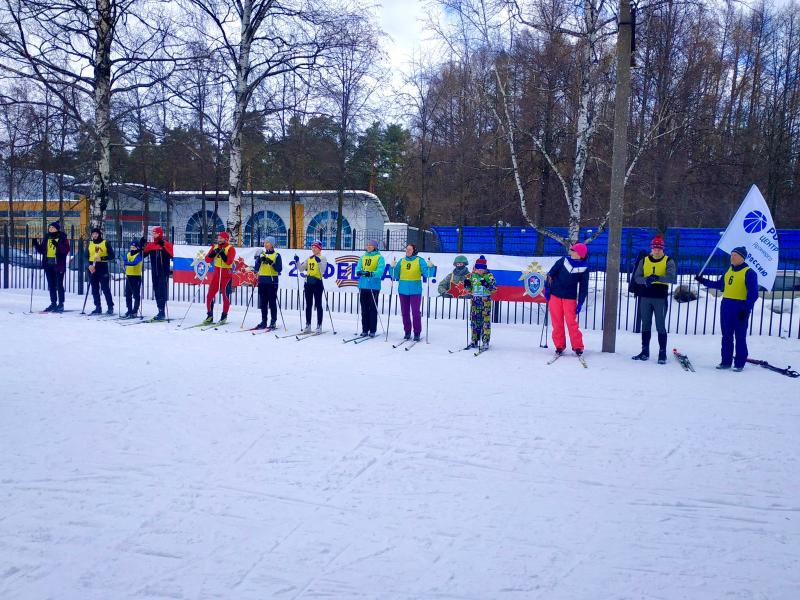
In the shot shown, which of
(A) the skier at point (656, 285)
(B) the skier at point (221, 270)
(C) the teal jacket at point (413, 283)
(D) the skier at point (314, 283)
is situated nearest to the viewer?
(A) the skier at point (656, 285)

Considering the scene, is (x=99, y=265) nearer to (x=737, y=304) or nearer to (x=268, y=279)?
(x=268, y=279)

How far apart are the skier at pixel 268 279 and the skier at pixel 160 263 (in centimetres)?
218

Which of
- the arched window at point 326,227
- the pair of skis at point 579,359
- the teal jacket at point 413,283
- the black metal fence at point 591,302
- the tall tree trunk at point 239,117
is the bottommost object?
the pair of skis at point 579,359

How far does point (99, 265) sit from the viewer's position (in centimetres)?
1470

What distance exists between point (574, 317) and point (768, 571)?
730cm

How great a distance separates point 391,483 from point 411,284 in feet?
24.1

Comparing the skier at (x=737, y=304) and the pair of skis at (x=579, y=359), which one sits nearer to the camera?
the skier at (x=737, y=304)

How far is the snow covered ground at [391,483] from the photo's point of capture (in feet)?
11.7

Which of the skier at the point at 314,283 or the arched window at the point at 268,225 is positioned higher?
the arched window at the point at 268,225

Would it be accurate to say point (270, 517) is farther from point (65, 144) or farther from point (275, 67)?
point (65, 144)

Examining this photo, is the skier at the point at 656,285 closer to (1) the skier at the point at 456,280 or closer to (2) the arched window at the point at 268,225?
(1) the skier at the point at 456,280

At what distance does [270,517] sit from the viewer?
428 centimetres

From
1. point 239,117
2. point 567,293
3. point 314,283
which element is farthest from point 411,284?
point 239,117

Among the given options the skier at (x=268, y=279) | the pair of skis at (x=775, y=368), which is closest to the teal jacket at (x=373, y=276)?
the skier at (x=268, y=279)
